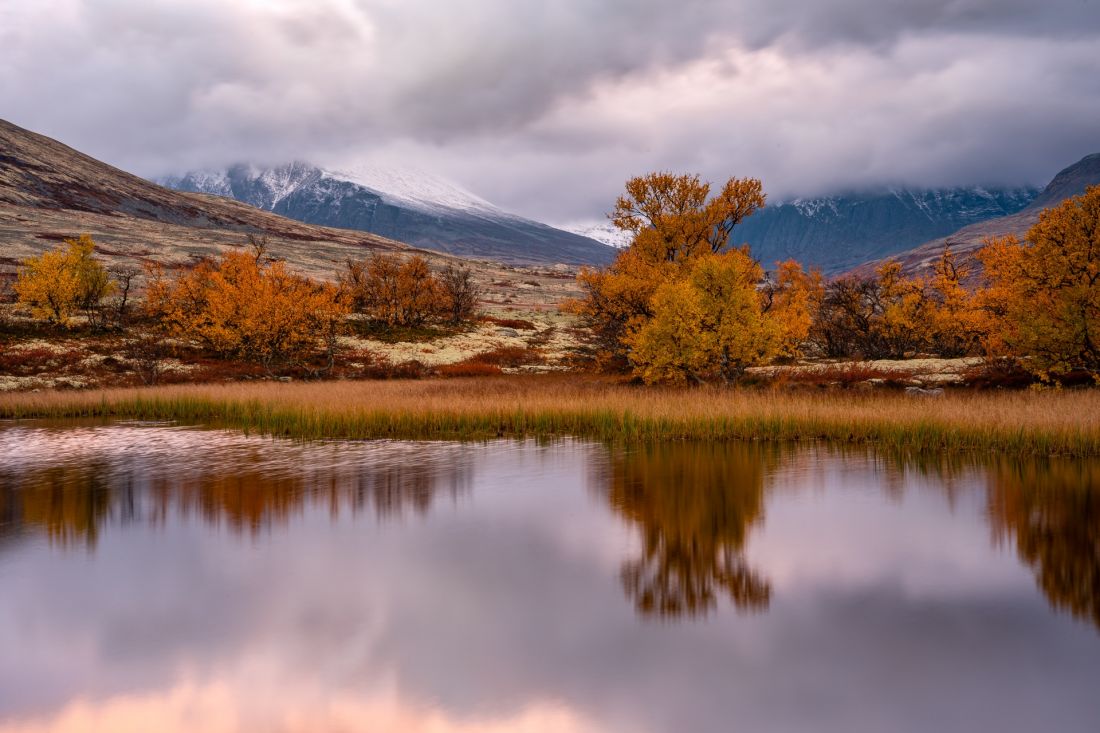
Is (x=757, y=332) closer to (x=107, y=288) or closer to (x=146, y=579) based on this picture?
(x=146, y=579)

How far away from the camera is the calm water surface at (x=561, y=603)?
7539 millimetres

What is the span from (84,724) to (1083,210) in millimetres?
36487

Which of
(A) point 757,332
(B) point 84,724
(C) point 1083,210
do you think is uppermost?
(C) point 1083,210

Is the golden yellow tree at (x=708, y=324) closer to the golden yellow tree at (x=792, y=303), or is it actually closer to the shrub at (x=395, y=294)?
the golden yellow tree at (x=792, y=303)

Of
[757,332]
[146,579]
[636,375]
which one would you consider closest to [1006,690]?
[146,579]

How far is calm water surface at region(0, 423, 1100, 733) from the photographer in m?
7.54

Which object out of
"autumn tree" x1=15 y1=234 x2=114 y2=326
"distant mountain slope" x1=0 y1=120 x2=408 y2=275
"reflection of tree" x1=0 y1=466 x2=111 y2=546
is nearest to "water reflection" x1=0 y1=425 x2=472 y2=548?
"reflection of tree" x1=0 y1=466 x2=111 y2=546

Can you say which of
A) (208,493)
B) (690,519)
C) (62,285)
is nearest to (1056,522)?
(690,519)

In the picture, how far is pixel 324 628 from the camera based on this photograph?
9.52m

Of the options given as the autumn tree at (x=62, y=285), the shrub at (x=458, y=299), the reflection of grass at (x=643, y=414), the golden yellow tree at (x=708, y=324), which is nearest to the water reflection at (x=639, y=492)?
the reflection of grass at (x=643, y=414)

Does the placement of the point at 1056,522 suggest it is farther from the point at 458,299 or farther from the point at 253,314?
the point at 458,299

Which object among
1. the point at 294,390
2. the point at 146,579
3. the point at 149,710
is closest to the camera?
the point at 149,710

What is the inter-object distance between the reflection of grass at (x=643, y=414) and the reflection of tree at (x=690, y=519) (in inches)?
97.0

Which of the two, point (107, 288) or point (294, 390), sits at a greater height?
point (107, 288)
